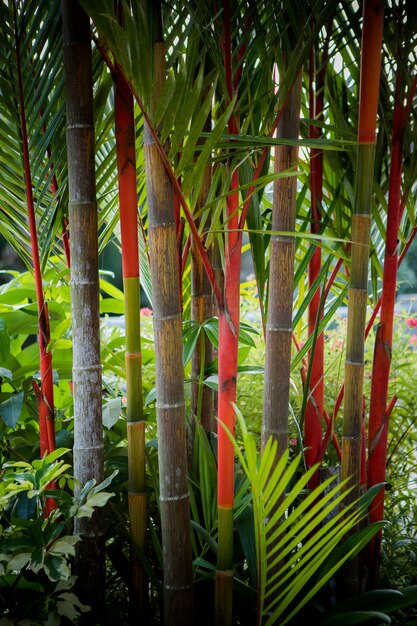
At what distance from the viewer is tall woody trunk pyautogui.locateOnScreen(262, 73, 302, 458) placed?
0.85 meters

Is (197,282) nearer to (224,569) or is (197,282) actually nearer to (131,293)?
(131,293)

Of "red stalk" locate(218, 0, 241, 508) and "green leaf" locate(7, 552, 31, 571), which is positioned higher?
"red stalk" locate(218, 0, 241, 508)

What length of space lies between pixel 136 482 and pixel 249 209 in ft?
1.32

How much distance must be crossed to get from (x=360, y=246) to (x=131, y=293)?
313 millimetres

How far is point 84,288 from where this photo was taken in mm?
855

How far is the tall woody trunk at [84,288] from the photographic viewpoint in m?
0.83

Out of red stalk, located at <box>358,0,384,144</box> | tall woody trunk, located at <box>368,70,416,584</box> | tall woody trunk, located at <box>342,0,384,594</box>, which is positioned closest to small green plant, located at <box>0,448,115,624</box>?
tall woody trunk, located at <box>342,0,384,594</box>

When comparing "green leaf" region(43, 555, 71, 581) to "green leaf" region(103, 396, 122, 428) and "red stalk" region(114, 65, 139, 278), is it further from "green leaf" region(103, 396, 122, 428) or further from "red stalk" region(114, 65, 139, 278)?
"red stalk" region(114, 65, 139, 278)

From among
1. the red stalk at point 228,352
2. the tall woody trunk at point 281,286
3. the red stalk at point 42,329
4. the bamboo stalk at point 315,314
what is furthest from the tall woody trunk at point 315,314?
the red stalk at point 42,329

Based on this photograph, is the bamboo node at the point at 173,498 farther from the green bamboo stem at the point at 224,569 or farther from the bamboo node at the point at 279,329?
the bamboo node at the point at 279,329

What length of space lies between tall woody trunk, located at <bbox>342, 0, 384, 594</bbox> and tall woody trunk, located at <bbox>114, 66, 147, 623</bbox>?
29cm

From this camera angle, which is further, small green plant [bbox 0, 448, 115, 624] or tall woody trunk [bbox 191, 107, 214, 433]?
tall woody trunk [bbox 191, 107, 214, 433]

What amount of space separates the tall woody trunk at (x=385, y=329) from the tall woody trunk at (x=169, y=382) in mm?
329

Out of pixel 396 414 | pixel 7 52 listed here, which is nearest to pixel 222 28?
pixel 7 52
